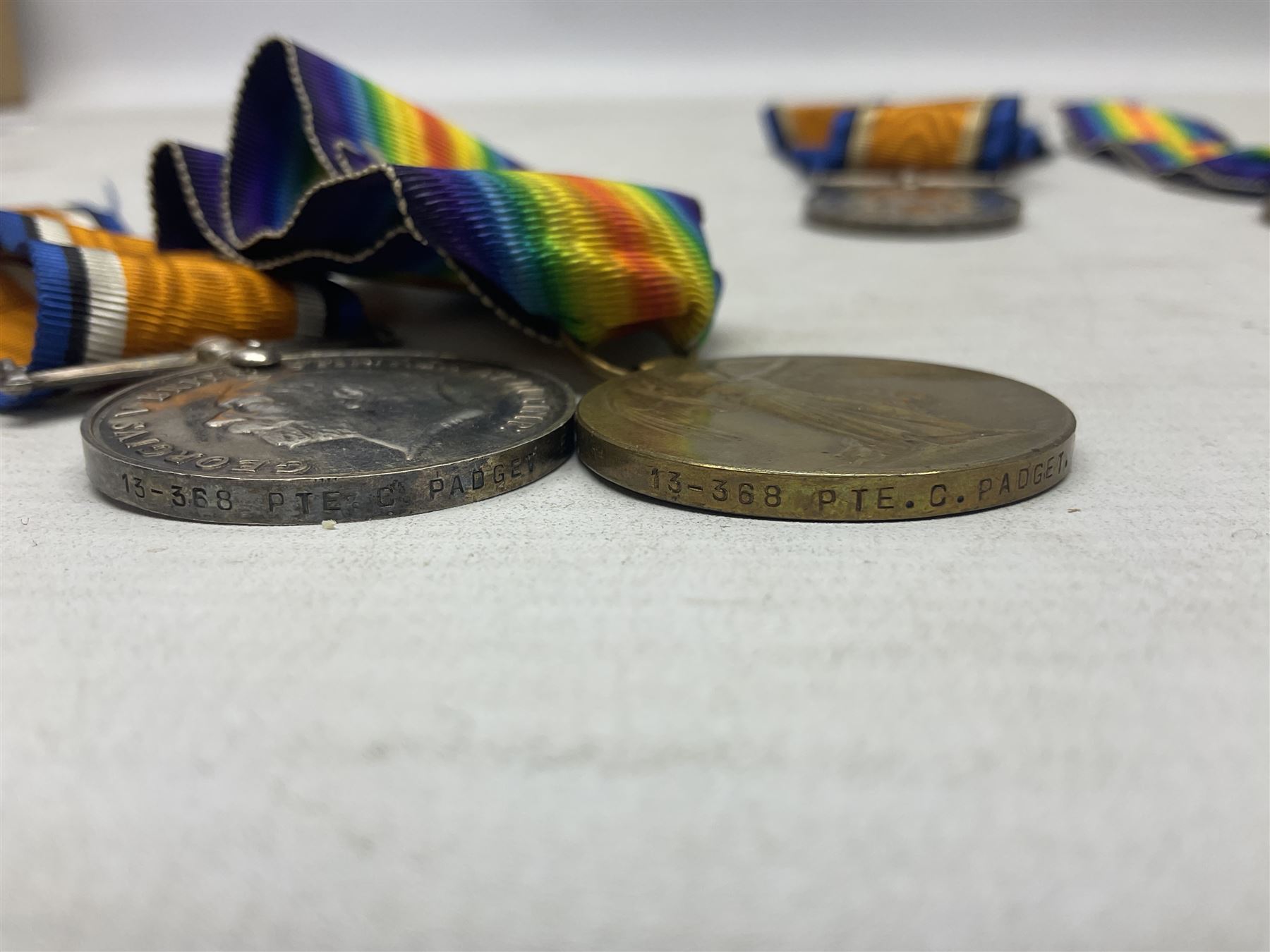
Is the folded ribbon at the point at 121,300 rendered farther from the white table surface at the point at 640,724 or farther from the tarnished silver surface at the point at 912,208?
the tarnished silver surface at the point at 912,208

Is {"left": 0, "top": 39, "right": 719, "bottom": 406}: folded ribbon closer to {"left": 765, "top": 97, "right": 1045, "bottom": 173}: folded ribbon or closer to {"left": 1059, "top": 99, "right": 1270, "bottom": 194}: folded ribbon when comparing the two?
{"left": 765, "top": 97, "right": 1045, "bottom": 173}: folded ribbon

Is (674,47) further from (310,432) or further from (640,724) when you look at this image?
(640,724)

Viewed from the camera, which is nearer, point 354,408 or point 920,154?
point 354,408

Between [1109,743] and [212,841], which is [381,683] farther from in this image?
[1109,743]

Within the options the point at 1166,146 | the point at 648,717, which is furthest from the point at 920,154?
the point at 648,717

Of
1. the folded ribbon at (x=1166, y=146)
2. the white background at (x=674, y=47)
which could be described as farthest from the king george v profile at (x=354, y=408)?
the white background at (x=674, y=47)

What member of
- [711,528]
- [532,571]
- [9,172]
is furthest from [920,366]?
[9,172]
